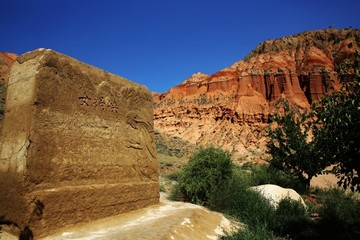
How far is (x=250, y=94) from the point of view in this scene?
57.4m

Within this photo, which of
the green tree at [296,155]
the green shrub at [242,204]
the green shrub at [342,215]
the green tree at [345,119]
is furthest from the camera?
the green tree at [296,155]

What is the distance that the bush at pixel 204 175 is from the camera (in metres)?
10.7

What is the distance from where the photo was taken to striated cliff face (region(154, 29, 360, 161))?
5259 cm

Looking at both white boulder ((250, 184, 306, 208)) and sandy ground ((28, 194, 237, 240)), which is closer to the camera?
sandy ground ((28, 194, 237, 240))

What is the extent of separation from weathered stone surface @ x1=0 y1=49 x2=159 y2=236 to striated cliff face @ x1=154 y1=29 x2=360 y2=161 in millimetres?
40990

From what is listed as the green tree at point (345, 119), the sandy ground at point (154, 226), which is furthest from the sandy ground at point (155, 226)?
the green tree at point (345, 119)

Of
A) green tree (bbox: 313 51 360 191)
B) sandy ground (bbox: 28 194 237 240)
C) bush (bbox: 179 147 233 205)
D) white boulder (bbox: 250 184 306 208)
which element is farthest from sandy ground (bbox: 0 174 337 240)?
green tree (bbox: 313 51 360 191)

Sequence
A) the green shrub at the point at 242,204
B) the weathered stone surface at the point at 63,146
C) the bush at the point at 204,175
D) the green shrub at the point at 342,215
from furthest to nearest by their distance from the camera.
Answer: the bush at the point at 204,175 < the green shrub at the point at 342,215 < the green shrub at the point at 242,204 < the weathered stone surface at the point at 63,146

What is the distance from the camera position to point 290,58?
62.2 metres

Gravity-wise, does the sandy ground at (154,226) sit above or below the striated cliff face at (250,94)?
below

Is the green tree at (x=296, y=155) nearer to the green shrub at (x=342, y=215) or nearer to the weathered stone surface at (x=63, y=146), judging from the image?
the green shrub at (x=342, y=215)

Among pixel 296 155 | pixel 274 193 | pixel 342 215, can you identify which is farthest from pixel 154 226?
pixel 296 155

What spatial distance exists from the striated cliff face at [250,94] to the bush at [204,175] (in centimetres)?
3608

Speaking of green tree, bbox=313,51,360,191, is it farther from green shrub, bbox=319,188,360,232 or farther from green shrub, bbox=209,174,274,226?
green shrub, bbox=319,188,360,232
